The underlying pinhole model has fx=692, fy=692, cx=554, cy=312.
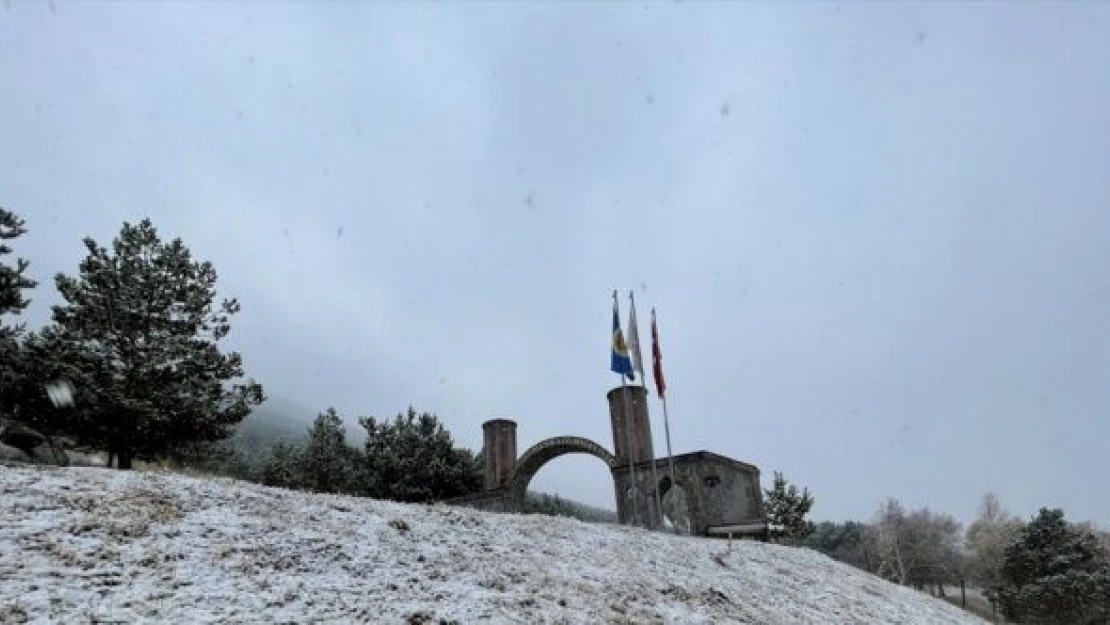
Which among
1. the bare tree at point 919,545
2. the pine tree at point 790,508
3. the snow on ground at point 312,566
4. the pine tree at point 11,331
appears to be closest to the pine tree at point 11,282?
the pine tree at point 11,331

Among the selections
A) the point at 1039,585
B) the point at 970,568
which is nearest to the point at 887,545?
the point at 970,568

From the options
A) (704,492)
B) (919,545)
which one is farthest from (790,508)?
(919,545)

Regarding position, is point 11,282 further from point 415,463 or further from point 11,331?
point 415,463

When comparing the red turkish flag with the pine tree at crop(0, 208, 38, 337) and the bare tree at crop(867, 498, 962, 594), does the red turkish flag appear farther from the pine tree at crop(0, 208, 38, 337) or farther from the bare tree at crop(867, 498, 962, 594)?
the bare tree at crop(867, 498, 962, 594)

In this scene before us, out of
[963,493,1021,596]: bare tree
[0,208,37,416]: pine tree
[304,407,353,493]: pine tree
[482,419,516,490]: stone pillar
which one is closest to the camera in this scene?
[0,208,37,416]: pine tree

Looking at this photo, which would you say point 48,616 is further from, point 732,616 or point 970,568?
point 970,568

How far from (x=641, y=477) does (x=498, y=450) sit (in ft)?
26.9

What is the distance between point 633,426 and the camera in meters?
31.0

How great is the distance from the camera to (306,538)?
31.4 feet

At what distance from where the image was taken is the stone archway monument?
28250 mm

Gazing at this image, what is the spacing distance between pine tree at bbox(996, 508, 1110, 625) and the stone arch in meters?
31.8

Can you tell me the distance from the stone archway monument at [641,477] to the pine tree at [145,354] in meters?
12.3

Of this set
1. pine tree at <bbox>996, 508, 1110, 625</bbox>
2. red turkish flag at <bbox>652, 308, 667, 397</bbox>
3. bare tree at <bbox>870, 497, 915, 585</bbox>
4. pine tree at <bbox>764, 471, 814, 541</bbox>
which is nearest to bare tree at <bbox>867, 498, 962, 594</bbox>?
bare tree at <bbox>870, 497, 915, 585</bbox>

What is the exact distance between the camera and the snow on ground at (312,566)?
7.15 metres
